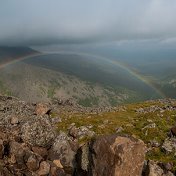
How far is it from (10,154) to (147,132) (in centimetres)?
2937

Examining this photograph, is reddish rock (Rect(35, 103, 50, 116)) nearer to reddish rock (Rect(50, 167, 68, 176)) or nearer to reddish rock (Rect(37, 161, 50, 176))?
reddish rock (Rect(37, 161, 50, 176))

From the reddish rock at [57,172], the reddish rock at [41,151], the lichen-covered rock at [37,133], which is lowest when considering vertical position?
the reddish rock at [57,172]

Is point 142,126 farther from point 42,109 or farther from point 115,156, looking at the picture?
point 115,156

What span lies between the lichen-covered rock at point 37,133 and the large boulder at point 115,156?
1209cm

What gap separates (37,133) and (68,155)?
7078 millimetres

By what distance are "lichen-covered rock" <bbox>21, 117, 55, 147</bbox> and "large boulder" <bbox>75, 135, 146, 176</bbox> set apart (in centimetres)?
1209

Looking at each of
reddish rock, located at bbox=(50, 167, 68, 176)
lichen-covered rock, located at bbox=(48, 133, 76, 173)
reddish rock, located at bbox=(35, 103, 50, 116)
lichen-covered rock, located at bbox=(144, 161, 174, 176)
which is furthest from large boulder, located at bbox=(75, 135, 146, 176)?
reddish rock, located at bbox=(35, 103, 50, 116)

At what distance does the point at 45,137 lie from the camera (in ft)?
182

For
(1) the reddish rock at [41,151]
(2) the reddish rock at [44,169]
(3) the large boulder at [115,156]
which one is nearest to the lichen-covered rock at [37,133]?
(1) the reddish rock at [41,151]

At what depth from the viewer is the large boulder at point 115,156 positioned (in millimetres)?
42312

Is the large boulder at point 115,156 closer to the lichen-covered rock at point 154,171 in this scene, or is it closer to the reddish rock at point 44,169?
the lichen-covered rock at point 154,171

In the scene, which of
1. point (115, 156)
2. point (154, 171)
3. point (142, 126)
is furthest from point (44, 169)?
point (142, 126)

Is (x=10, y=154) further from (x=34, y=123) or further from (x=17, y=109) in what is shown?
(x=17, y=109)

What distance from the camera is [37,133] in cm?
5597
